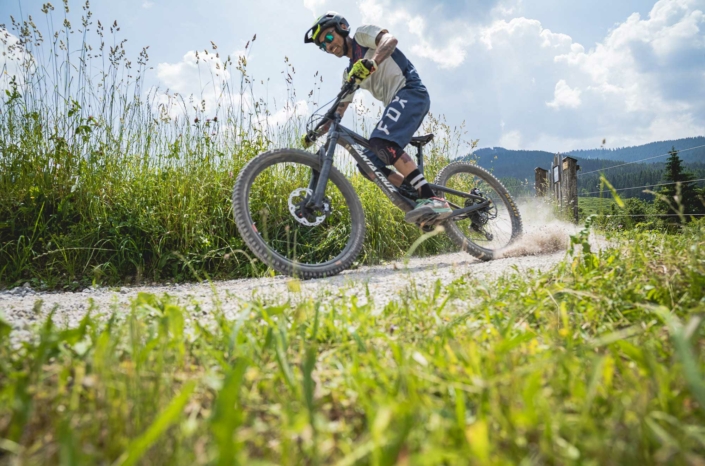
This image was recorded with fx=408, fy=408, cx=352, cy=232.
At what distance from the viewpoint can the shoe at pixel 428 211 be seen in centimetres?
389

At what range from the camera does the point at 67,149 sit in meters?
4.09

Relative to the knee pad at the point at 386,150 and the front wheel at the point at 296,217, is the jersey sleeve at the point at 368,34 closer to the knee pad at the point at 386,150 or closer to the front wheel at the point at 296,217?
the knee pad at the point at 386,150

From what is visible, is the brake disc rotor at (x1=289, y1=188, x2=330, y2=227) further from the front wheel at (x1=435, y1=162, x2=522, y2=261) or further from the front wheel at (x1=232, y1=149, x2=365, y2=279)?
the front wheel at (x1=435, y1=162, x2=522, y2=261)

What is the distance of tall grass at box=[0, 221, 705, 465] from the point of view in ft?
2.37

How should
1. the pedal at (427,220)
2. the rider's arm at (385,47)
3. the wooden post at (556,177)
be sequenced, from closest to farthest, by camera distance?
the rider's arm at (385,47)
the pedal at (427,220)
the wooden post at (556,177)

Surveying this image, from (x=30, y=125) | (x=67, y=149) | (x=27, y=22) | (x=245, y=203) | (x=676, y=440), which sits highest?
(x=27, y=22)

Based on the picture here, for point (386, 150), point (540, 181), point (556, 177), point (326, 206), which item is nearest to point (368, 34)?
point (386, 150)

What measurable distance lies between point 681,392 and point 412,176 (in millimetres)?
3314

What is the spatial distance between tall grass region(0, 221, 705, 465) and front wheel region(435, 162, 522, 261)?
132 inches

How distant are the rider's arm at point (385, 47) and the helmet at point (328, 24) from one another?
42 cm

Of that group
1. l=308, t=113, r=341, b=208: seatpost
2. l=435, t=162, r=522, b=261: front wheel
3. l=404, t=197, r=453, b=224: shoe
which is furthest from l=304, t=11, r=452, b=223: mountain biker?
l=435, t=162, r=522, b=261: front wheel

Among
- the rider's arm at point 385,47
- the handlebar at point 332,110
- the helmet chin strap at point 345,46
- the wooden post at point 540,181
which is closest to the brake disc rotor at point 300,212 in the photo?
the handlebar at point 332,110

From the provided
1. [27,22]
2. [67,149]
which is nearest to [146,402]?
[67,149]

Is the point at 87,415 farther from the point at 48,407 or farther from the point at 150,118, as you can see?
the point at 150,118
